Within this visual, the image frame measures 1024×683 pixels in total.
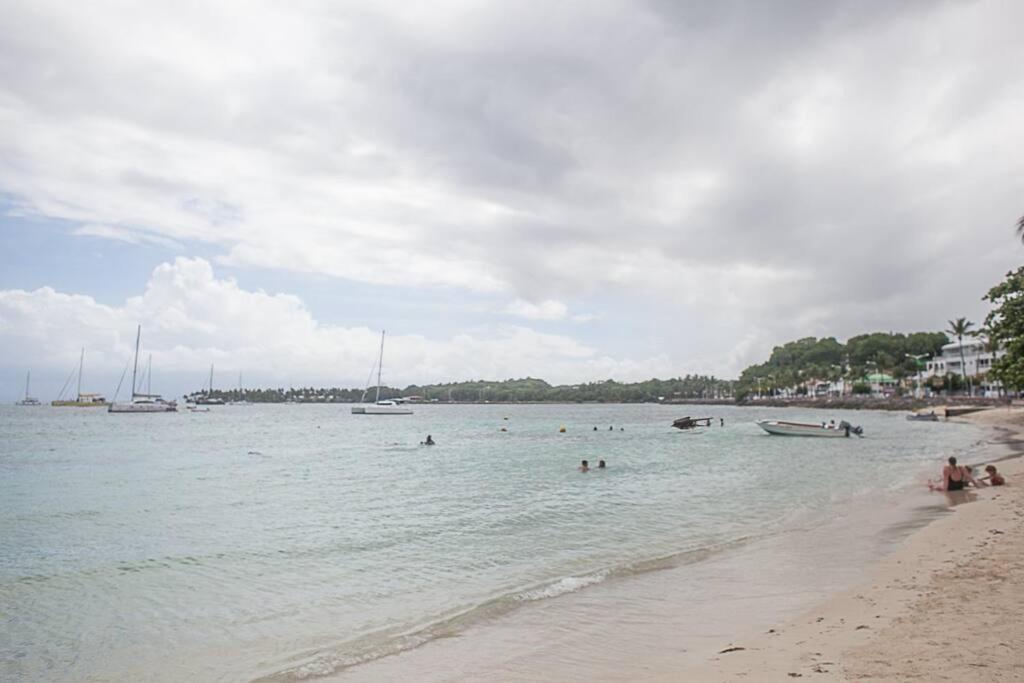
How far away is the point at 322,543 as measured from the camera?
625 inches

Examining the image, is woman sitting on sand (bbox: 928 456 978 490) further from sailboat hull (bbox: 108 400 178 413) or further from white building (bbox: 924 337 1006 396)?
sailboat hull (bbox: 108 400 178 413)

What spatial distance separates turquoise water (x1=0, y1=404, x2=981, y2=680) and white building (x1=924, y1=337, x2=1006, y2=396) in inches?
3966

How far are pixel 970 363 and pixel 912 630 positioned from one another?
504 feet

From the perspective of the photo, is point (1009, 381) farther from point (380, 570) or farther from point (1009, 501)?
point (380, 570)

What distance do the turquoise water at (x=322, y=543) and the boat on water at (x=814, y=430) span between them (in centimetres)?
1688

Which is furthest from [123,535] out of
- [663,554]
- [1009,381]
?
[1009,381]

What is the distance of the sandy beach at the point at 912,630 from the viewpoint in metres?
6.05

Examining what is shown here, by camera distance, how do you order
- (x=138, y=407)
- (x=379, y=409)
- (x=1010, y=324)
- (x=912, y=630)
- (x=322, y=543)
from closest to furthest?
(x=912, y=630)
(x=322, y=543)
(x=1010, y=324)
(x=138, y=407)
(x=379, y=409)

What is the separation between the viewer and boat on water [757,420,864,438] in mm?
55062

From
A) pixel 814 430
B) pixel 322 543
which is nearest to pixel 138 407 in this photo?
pixel 814 430

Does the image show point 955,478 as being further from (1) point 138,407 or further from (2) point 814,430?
(1) point 138,407

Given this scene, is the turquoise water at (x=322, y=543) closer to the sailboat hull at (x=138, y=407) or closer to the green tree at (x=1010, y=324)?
the green tree at (x=1010, y=324)

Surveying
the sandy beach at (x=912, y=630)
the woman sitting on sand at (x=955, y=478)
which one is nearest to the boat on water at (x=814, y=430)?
the woman sitting on sand at (x=955, y=478)

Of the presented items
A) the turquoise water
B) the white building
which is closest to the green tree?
the turquoise water
